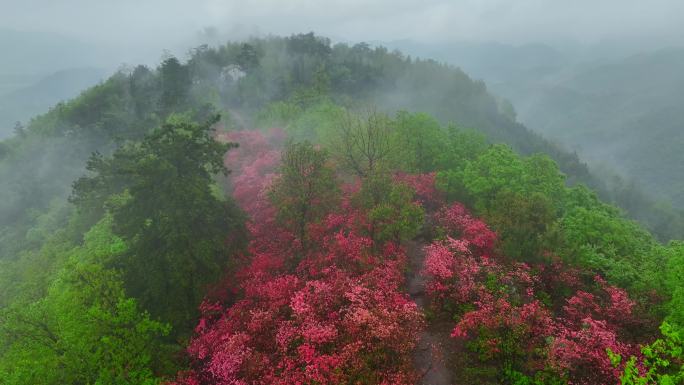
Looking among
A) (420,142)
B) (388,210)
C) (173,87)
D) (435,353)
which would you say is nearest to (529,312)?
(435,353)

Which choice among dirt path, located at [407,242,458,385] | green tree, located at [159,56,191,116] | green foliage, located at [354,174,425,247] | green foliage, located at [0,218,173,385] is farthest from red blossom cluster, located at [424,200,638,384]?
green tree, located at [159,56,191,116]

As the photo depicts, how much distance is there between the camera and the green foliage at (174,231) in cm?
2542

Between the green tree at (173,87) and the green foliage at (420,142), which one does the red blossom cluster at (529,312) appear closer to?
the green foliage at (420,142)

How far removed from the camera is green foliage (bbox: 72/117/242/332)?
1001 inches

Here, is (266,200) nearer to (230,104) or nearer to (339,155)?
(339,155)

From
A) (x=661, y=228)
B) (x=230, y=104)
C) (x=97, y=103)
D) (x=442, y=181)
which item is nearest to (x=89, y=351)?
(x=442, y=181)

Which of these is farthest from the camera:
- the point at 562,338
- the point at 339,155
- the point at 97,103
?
the point at 97,103

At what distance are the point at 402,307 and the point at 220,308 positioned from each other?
1199cm

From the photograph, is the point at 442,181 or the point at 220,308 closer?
the point at 220,308

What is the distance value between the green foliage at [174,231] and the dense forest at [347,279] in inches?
5.4

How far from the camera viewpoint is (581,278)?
2744 cm

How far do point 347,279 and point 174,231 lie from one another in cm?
1173

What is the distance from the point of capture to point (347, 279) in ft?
78.7

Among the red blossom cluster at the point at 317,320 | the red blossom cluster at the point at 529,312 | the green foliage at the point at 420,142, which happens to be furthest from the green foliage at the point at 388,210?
the green foliage at the point at 420,142
